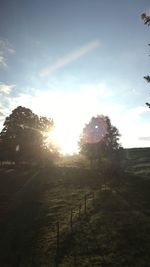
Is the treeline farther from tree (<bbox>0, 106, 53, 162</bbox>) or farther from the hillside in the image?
the hillside

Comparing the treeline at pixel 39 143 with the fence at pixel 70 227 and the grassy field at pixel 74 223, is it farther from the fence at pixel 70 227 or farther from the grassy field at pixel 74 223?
the fence at pixel 70 227

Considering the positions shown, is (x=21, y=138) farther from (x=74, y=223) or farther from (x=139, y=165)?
(x=74, y=223)

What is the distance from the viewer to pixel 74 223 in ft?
109

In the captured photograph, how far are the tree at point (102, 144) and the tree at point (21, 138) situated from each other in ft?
43.7

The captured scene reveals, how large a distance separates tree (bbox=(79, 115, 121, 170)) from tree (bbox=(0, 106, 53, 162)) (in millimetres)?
13317

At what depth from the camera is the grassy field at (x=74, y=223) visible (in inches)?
974

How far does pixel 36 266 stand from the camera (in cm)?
2347

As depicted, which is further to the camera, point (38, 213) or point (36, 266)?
point (38, 213)

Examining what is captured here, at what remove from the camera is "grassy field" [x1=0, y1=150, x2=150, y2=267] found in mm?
24750

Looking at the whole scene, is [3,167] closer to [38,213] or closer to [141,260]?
[38,213]

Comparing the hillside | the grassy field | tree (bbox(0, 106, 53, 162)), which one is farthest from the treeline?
the grassy field

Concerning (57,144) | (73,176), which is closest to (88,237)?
(73,176)

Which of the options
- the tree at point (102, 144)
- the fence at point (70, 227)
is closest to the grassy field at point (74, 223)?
the fence at point (70, 227)

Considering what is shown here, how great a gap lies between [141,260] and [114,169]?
4743 centimetres
